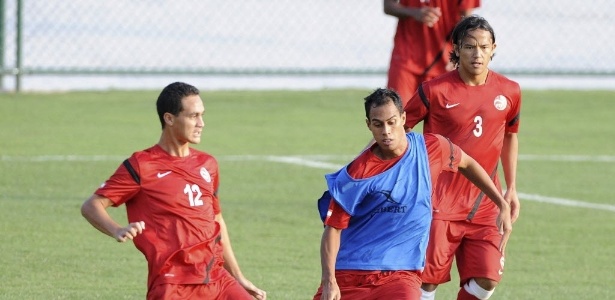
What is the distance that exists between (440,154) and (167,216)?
1522 millimetres

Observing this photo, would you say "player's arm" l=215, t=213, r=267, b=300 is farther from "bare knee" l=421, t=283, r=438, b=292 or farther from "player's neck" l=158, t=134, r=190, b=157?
"bare knee" l=421, t=283, r=438, b=292

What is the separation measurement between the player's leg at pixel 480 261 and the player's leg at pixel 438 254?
7 cm

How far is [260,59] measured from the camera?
81.1 ft

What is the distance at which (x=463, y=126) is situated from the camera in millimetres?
8930

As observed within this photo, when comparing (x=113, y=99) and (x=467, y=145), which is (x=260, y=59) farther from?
(x=467, y=145)

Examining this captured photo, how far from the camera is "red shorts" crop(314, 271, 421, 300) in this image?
25.3 ft

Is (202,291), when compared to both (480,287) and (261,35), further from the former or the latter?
(261,35)

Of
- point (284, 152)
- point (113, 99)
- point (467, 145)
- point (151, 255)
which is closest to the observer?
point (151, 255)

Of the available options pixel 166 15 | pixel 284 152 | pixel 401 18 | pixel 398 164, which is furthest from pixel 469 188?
pixel 166 15

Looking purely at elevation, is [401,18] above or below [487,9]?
above

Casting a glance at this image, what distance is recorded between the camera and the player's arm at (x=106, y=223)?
705 centimetres

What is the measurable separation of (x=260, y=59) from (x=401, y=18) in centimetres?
1297

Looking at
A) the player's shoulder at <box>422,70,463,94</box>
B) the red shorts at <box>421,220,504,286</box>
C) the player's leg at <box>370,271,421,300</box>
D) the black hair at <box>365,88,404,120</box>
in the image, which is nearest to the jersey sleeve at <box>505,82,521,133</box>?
the player's shoulder at <box>422,70,463,94</box>

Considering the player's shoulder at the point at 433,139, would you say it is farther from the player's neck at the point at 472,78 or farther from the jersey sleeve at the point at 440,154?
the player's neck at the point at 472,78
